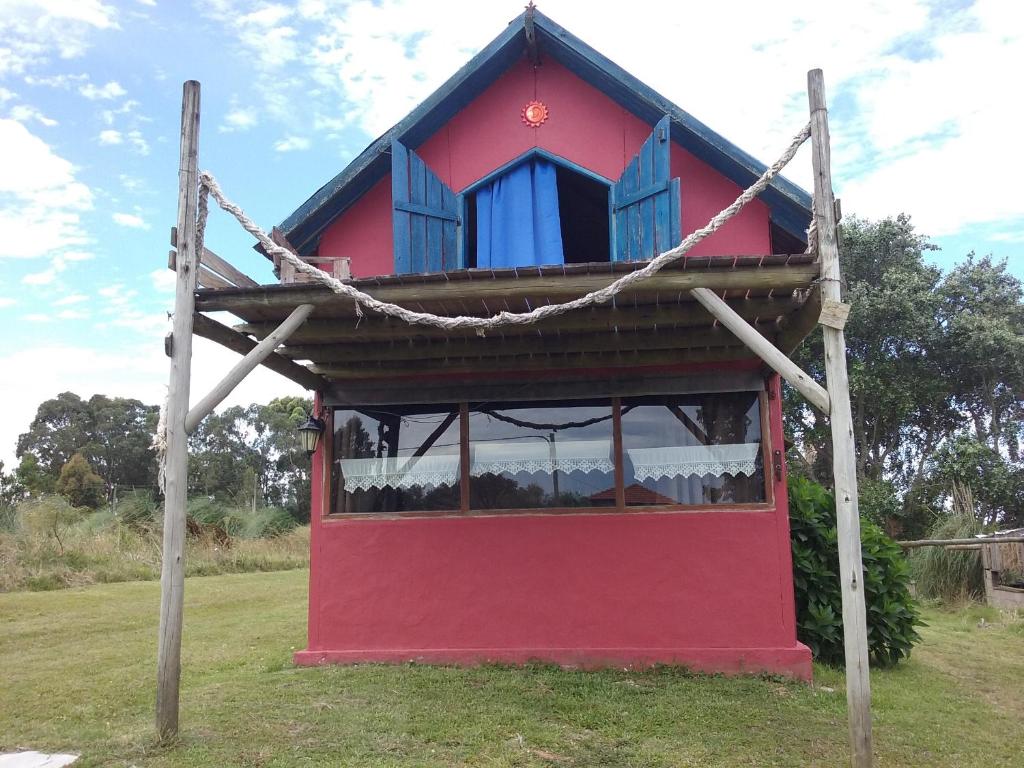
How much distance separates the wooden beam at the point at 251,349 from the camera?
539cm

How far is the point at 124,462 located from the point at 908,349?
33254 mm

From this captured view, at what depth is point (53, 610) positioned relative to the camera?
11.2 meters

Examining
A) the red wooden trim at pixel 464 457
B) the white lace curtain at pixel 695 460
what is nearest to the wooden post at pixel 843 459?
the white lace curtain at pixel 695 460

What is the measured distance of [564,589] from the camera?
273 inches

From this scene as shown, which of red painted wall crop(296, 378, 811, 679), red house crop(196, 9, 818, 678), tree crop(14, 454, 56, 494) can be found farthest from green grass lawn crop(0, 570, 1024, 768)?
tree crop(14, 454, 56, 494)

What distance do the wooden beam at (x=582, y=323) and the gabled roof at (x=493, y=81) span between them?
1.47m

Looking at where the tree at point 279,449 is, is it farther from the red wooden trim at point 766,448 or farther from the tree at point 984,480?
the red wooden trim at point 766,448

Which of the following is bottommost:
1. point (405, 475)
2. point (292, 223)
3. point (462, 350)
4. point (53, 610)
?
point (53, 610)

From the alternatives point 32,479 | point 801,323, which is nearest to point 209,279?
point 801,323

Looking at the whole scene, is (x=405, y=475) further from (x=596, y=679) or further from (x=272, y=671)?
(x=596, y=679)

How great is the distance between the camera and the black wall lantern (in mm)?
7344

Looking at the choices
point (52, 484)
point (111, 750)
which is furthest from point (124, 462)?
point (111, 750)

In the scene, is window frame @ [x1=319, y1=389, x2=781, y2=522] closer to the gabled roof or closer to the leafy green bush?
the leafy green bush

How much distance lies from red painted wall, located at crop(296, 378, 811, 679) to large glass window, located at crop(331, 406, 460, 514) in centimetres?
21
